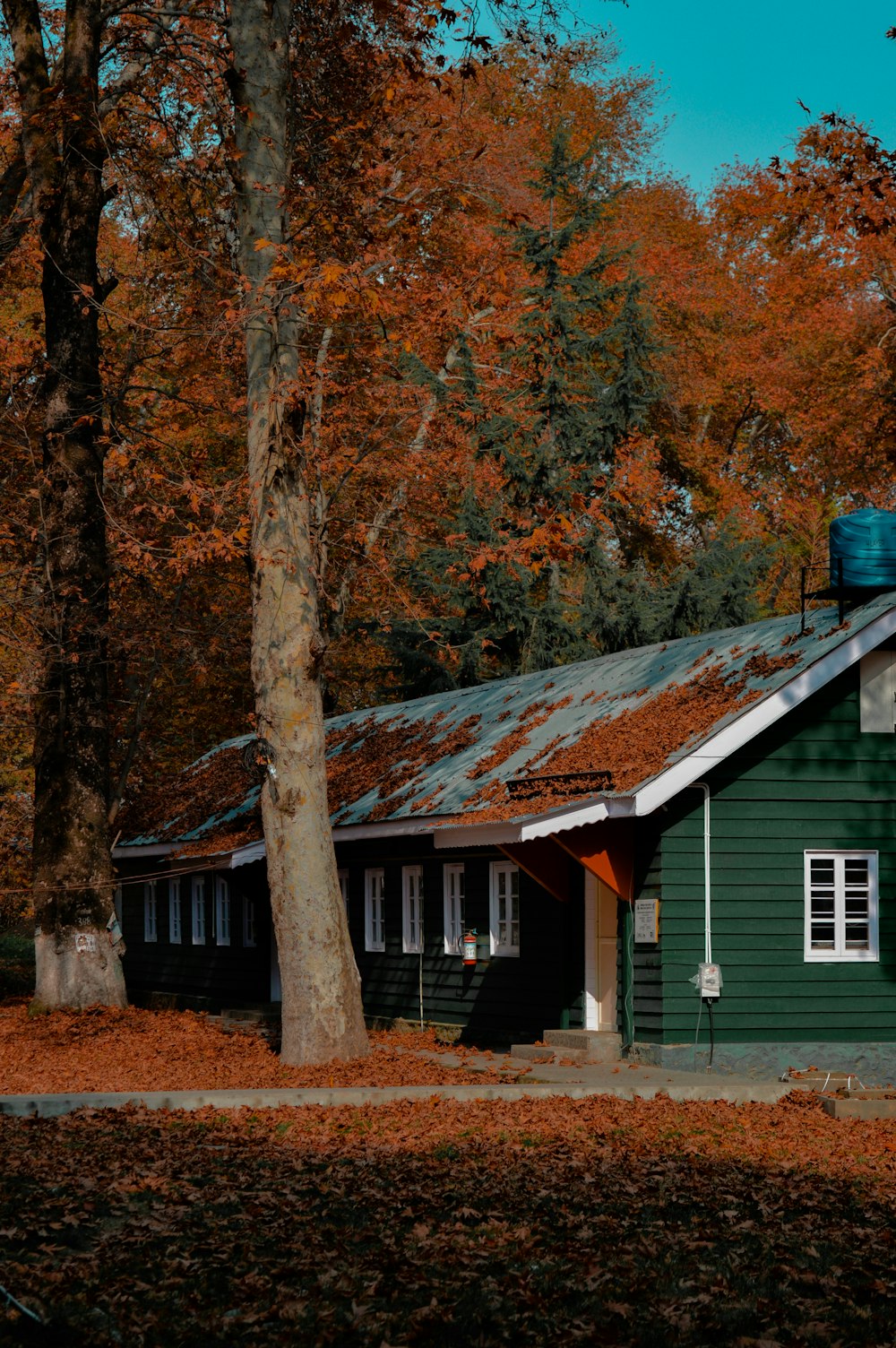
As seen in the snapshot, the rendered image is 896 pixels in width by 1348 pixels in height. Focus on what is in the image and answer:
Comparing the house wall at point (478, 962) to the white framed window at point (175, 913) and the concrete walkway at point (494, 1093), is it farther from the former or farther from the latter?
the white framed window at point (175, 913)

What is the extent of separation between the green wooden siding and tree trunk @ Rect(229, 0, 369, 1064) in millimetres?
3711

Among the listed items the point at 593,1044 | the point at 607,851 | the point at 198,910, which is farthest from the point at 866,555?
the point at 198,910

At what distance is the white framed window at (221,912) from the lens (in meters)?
31.8

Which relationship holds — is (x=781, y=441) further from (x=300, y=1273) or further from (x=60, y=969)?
(x=300, y=1273)

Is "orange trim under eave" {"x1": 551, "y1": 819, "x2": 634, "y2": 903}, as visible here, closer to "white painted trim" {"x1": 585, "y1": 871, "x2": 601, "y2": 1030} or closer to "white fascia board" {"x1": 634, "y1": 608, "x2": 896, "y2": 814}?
"white fascia board" {"x1": 634, "y1": 608, "x2": 896, "y2": 814}

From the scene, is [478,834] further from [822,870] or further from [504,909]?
[822,870]

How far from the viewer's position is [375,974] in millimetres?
26062

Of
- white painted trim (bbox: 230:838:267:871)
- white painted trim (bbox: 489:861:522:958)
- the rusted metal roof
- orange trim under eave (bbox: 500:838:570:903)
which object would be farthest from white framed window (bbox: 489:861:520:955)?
white painted trim (bbox: 230:838:267:871)

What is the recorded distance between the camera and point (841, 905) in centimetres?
1928

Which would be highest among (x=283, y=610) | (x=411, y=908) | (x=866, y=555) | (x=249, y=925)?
(x=866, y=555)

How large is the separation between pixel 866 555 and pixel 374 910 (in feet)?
34.1

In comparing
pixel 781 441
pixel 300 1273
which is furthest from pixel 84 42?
pixel 781 441

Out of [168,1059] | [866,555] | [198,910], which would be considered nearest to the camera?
[168,1059]

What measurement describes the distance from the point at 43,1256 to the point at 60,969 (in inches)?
538
